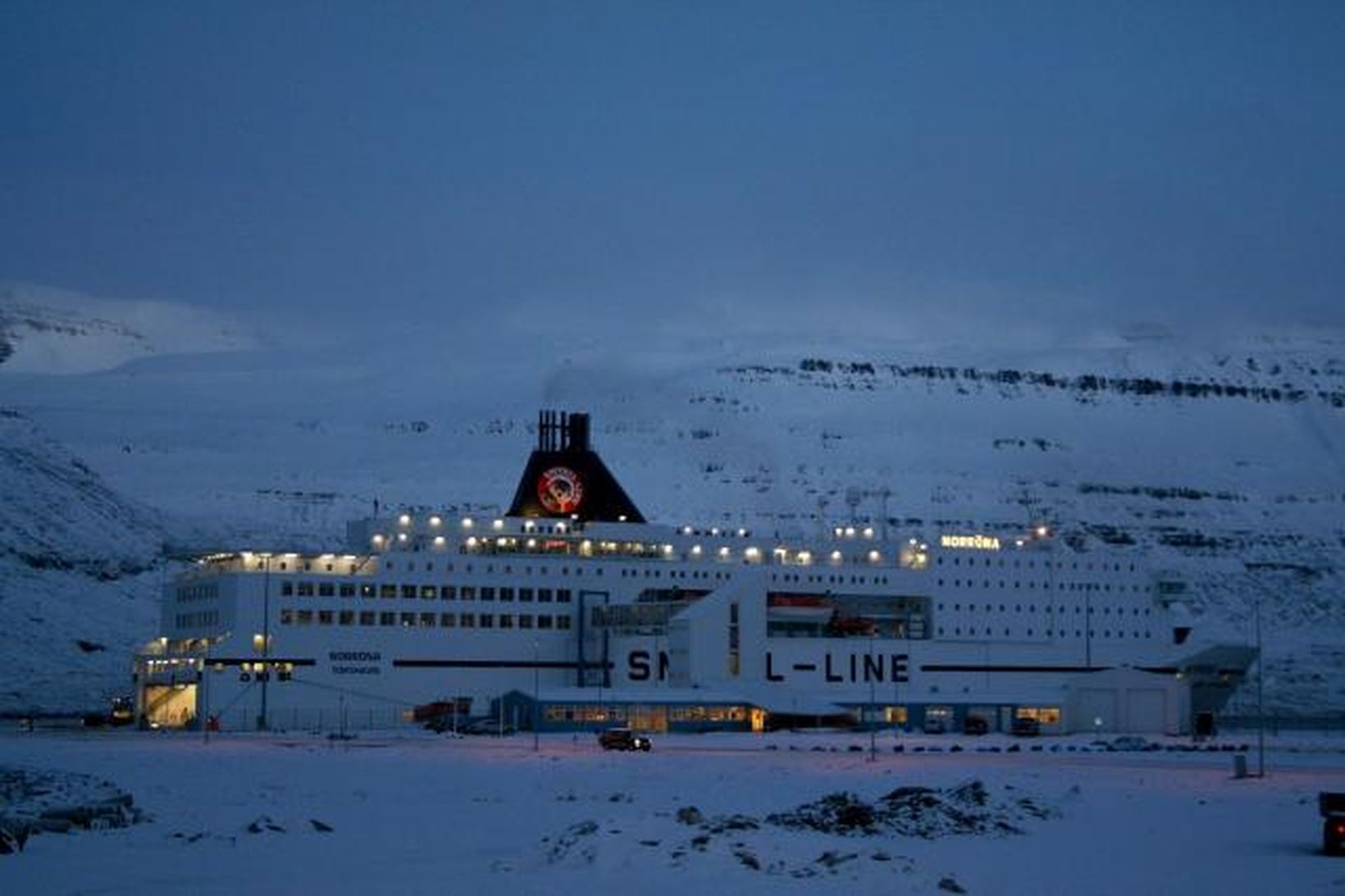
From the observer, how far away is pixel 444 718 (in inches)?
2482

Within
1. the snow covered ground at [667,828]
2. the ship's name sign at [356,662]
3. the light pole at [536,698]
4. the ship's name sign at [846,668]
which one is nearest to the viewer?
the snow covered ground at [667,828]

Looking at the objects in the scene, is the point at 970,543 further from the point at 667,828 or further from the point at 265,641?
the point at 667,828

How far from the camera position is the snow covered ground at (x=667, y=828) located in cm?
2277

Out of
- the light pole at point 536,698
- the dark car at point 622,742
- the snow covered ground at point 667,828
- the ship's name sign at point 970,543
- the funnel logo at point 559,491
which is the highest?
the funnel logo at point 559,491

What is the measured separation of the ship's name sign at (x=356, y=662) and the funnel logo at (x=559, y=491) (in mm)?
10463

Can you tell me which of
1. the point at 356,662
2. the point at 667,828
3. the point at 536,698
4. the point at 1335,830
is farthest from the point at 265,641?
the point at 1335,830

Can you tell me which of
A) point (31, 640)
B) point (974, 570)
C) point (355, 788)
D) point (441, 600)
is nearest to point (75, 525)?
point (31, 640)

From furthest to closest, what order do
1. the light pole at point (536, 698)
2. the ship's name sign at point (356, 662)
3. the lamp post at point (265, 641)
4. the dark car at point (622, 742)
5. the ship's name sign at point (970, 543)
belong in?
the ship's name sign at point (970, 543) → the ship's name sign at point (356, 662) → the lamp post at point (265, 641) → the light pole at point (536, 698) → the dark car at point (622, 742)

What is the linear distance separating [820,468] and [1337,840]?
122 m

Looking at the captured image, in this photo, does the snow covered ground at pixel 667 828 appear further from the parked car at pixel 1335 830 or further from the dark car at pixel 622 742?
the dark car at pixel 622 742

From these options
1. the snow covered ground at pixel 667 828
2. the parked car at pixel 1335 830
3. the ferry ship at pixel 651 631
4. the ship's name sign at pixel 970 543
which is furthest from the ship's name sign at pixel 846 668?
A: the parked car at pixel 1335 830

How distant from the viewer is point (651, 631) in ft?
227

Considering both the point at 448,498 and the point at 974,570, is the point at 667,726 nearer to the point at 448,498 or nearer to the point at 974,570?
the point at 974,570

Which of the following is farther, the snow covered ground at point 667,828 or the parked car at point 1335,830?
the parked car at point 1335,830
